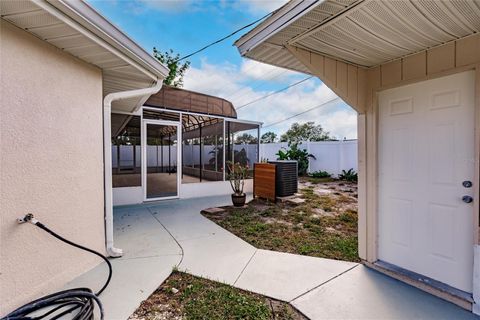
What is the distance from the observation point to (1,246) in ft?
6.26

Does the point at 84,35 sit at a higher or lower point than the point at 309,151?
higher

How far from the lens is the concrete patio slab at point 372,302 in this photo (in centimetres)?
203

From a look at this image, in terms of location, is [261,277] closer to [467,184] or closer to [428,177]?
[428,177]

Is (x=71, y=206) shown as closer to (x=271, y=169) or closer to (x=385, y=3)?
(x=385, y=3)

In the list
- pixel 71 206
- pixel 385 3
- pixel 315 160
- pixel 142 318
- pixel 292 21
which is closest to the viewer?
pixel 385 3

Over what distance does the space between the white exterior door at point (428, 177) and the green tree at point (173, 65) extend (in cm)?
1425

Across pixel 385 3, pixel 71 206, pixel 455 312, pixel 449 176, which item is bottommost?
pixel 455 312

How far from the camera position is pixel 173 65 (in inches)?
595

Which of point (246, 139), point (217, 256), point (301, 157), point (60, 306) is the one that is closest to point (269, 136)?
point (301, 157)

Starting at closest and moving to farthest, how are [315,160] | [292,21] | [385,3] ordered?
[385,3]
[292,21]
[315,160]

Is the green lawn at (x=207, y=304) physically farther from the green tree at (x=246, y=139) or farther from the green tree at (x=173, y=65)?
the green tree at (x=173, y=65)

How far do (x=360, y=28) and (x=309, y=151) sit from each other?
12.1 metres

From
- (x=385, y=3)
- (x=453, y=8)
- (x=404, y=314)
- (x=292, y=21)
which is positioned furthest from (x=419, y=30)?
(x=404, y=314)

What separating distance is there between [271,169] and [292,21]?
4.91 m
